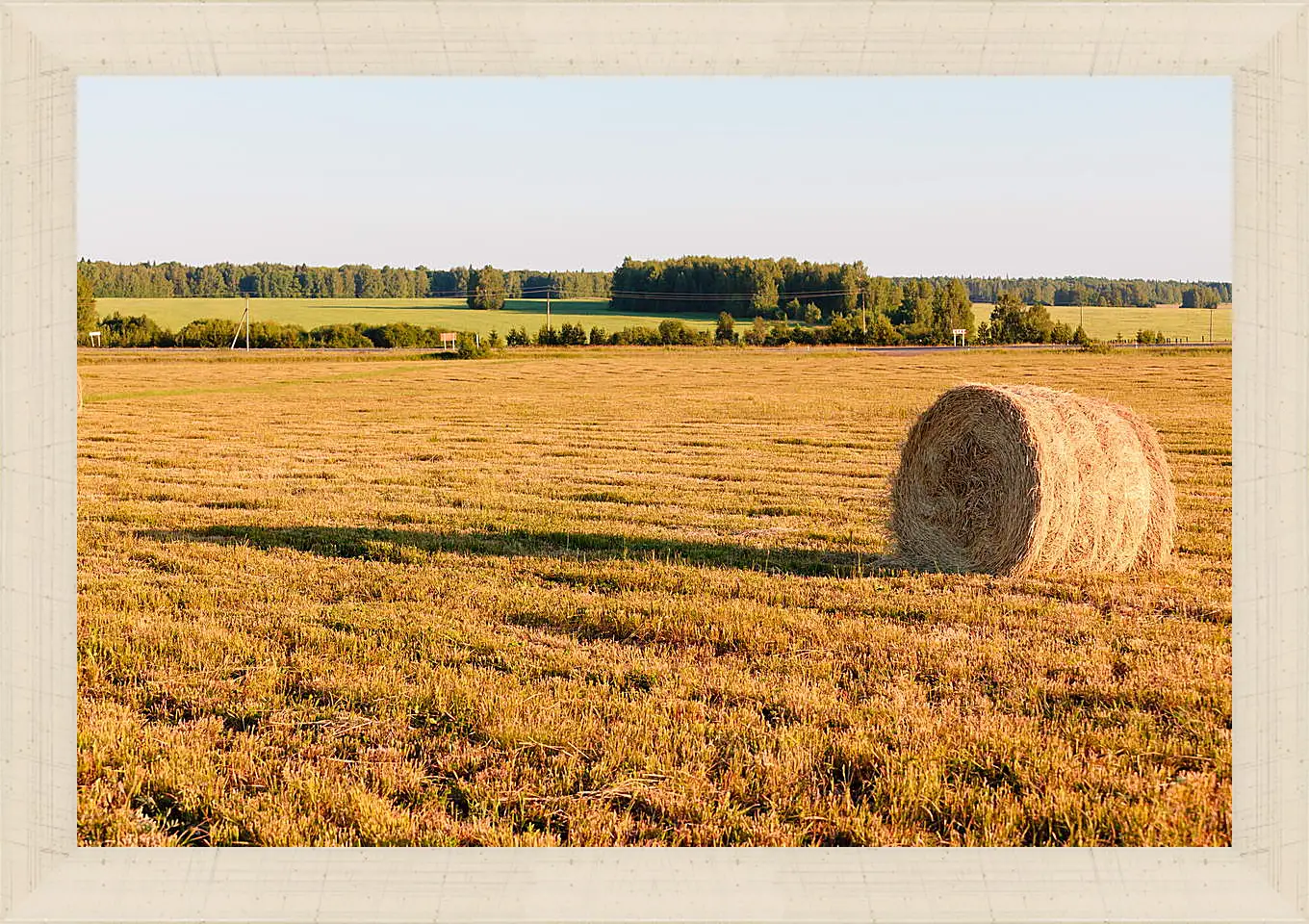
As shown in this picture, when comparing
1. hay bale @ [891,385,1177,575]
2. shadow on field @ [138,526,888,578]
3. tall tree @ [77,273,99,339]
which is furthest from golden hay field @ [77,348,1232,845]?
tall tree @ [77,273,99,339]

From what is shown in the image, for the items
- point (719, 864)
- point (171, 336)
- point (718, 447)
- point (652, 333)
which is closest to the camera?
point (719, 864)

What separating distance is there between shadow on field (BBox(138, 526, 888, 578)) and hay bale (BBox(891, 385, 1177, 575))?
59cm

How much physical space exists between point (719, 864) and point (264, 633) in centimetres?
312

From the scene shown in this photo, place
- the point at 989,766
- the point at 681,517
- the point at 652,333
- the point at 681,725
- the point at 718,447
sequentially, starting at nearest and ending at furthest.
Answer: the point at 989,766, the point at 681,725, the point at 681,517, the point at 718,447, the point at 652,333

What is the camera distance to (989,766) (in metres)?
3.45

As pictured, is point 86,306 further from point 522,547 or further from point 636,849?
point 636,849

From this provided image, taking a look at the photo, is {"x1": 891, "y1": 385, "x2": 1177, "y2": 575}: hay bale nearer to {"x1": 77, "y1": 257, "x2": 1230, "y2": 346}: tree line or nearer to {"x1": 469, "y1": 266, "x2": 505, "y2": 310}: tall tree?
{"x1": 77, "y1": 257, "x2": 1230, "y2": 346}: tree line

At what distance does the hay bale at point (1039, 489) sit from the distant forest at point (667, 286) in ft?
12.0

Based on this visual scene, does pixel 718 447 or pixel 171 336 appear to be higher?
pixel 171 336

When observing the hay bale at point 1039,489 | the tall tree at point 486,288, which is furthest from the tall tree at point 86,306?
the hay bale at point 1039,489
